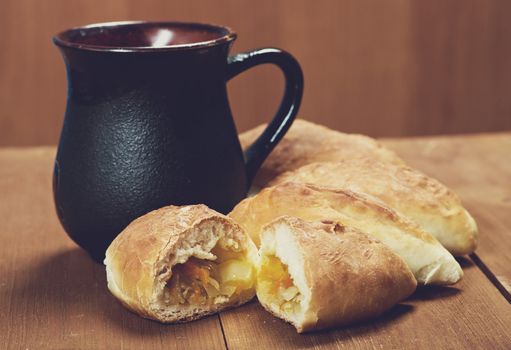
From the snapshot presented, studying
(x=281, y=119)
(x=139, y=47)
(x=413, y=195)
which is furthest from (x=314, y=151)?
(x=139, y=47)

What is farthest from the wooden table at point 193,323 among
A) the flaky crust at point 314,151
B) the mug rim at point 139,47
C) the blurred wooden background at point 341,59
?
the blurred wooden background at point 341,59

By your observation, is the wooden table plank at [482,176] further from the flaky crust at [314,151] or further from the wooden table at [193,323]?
the flaky crust at [314,151]

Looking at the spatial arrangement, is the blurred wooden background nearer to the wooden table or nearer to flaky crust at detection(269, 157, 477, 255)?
the wooden table

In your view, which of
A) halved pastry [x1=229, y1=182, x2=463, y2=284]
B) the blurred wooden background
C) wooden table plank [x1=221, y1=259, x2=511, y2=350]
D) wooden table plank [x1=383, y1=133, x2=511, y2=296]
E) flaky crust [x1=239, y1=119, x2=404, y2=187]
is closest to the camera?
wooden table plank [x1=221, y1=259, x2=511, y2=350]

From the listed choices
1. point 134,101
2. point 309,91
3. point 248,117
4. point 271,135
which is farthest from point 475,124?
point 134,101

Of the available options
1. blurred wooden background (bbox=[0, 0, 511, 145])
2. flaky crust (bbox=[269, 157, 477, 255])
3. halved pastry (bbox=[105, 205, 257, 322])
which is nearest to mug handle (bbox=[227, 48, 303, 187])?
flaky crust (bbox=[269, 157, 477, 255])

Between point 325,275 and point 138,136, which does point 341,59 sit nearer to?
point 138,136
